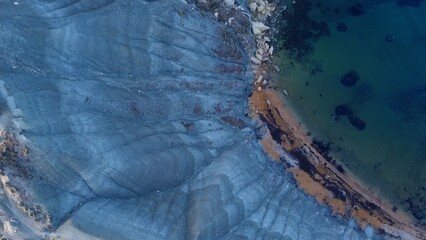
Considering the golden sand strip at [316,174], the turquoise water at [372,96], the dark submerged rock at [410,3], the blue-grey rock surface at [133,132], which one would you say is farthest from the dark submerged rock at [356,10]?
the blue-grey rock surface at [133,132]

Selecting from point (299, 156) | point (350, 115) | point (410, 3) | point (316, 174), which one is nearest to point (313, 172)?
point (316, 174)

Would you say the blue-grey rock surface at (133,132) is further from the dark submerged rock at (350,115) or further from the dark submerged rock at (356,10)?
the dark submerged rock at (356,10)

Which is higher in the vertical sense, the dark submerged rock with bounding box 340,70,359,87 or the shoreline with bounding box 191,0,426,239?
the dark submerged rock with bounding box 340,70,359,87

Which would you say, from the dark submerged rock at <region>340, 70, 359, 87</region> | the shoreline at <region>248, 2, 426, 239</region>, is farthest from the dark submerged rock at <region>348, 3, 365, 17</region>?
the shoreline at <region>248, 2, 426, 239</region>

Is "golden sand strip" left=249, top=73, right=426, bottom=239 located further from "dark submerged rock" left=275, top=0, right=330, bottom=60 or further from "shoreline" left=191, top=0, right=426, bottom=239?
"dark submerged rock" left=275, top=0, right=330, bottom=60

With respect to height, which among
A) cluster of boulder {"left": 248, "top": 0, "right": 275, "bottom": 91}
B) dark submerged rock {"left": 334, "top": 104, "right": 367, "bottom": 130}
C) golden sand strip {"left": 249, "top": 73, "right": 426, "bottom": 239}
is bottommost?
golden sand strip {"left": 249, "top": 73, "right": 426, "bottom": 239}

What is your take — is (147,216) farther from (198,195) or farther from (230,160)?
(230,160)

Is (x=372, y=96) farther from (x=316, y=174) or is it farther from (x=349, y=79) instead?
(x=316, y=174)

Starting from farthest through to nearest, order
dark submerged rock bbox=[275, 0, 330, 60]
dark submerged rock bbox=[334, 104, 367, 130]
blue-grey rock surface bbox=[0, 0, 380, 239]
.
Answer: dark submerged rock bbox=[275, 0, 330, 60] < dark submerged rock bbox=[334, 104, 367, 130] < blue-grey rock surface bbox=[0, 0, 380, 239]

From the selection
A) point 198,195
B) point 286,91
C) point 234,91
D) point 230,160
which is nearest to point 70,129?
point 198,195
